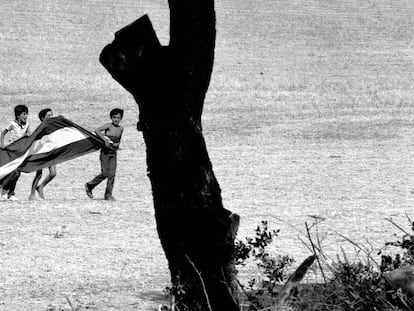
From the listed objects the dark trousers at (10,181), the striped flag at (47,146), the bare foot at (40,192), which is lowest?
the bare foot at (40,192)

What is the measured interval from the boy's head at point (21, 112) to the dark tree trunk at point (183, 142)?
7806 millimetres

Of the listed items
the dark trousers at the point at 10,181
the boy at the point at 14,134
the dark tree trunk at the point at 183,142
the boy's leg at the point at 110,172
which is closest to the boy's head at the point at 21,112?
the boy at the point at 14,134

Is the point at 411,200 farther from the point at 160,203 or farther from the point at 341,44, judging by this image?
the point at 341,44

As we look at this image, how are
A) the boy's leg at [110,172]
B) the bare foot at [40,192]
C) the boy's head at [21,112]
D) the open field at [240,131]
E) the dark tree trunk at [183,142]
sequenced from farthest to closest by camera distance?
1. the bare foot at [40,192]
2. the boy's leg at [110,172]
3. the boy's head at [21,112]
4. the open field at [240,131]
5. the dark tree trunk at [183,142]

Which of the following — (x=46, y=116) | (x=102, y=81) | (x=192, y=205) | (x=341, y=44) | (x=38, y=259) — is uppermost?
(x=341, y=44)

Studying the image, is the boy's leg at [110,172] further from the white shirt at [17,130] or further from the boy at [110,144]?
the white shirt at [17,130]

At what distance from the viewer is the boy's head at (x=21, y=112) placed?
46.8ft

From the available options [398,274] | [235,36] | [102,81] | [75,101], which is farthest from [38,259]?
[235,36]

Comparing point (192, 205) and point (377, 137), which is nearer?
point (192, 205)

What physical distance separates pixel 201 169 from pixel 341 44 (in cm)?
3488

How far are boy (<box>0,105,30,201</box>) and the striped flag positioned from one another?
0.11 meters

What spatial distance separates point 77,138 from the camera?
1494 cm

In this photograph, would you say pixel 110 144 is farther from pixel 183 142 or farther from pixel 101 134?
pixel 183 142

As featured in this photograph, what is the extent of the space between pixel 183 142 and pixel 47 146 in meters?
8.38
